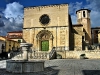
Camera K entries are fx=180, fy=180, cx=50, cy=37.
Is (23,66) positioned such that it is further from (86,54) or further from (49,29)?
(49,29)

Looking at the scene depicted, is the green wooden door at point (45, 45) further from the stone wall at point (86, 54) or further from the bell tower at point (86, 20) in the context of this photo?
the bell tower at point (86, 20)

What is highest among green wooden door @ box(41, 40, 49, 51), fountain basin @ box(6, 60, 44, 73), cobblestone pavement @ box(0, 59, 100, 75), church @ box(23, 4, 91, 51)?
church @ box(23, 4, 91, 51)

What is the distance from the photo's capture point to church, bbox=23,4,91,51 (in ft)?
102

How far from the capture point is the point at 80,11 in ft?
158

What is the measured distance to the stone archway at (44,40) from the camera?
105 ft

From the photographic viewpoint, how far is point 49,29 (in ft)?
105

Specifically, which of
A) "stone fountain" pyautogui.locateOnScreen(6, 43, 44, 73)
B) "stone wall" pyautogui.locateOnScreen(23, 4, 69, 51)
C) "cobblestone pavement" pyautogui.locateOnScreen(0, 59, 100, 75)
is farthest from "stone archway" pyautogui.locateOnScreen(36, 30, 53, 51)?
"stone fountain" pyautogui.locateOnScreen(6, 43, 44, 73)

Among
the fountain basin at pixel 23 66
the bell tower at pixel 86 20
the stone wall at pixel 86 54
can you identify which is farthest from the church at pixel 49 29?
the fountain basin at pixel 23 66

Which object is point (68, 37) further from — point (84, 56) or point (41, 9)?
point (41, 9)

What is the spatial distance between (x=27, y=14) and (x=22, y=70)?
2288cm

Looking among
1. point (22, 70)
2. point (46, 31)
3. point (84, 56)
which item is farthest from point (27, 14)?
point (22, 70)

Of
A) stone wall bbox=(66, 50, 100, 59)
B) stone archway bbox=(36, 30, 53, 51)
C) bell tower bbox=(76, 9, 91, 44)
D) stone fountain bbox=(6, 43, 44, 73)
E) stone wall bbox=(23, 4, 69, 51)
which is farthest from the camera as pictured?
bell tower bbox=(76, 9, 91, 44)

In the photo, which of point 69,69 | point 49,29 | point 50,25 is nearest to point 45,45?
point 49,29

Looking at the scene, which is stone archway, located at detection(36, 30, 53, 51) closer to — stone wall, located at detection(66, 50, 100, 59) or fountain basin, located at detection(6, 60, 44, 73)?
stone wall, located at detection(66, 50, 100, 59)
